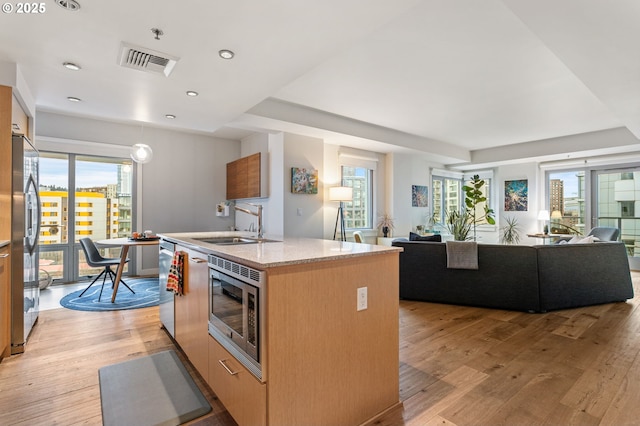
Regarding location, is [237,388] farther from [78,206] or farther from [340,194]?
[78,206]

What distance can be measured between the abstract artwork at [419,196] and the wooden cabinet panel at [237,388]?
6.20 meters

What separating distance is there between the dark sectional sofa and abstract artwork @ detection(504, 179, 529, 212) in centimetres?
372

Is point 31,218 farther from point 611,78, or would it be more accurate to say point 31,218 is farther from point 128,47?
point 611,78

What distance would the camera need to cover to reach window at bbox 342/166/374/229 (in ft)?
21.1

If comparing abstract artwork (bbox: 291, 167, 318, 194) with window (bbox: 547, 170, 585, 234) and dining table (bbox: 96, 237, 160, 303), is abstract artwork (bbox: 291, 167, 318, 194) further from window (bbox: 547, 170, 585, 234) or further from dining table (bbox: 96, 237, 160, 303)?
window (bbox: 547, 170, 585, 234)

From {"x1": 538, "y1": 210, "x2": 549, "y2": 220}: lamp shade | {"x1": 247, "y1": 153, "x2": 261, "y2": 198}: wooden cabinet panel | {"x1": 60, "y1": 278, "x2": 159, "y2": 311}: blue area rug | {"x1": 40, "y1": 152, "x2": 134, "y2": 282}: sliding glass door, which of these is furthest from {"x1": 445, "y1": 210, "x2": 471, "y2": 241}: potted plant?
{"x1": 40, "y1": 152, "x2": 134, "y2": 282}: sliding glass door

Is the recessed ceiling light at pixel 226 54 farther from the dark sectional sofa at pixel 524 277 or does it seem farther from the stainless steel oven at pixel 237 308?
the dark sectional sofa at pixel 524 277

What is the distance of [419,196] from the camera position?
753cm

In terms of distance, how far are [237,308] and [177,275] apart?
1.02 metres

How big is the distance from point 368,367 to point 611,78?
3303mm

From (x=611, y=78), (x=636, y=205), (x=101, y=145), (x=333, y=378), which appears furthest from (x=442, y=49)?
(x=636, y=205)

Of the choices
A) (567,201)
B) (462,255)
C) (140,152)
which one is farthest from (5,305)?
(567,201)

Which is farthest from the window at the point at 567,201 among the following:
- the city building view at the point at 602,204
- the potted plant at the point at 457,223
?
the potted plant at the point at 457,223

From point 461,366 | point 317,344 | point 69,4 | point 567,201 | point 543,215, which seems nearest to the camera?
point 317,344
